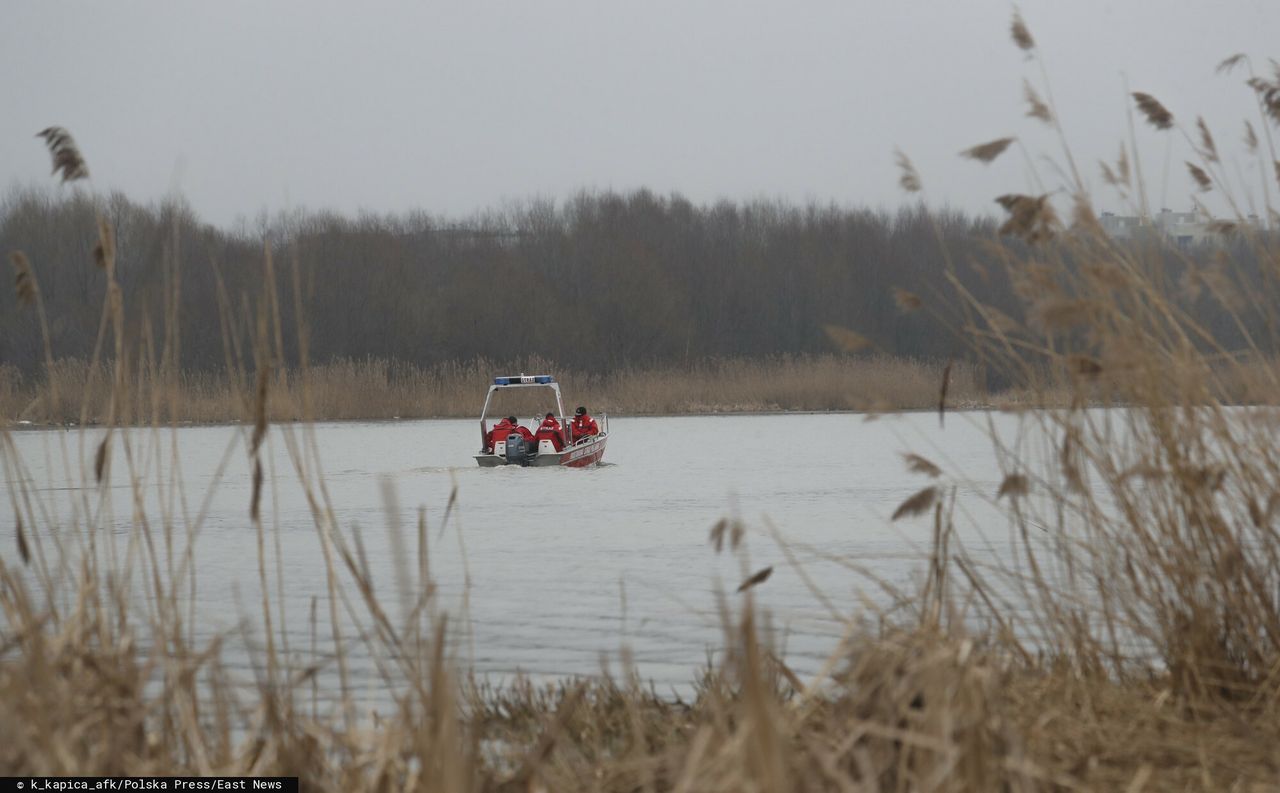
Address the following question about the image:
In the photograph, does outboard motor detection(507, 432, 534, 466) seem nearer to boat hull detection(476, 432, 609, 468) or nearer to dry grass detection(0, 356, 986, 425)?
boat hull detection(476, 432, 609, 468)

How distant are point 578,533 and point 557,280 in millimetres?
39948

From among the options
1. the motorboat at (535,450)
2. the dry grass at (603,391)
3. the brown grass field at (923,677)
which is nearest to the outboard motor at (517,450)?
the motorboat at (535,450)

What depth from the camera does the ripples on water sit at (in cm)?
630

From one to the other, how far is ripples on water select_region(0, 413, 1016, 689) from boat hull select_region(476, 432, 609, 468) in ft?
0.64

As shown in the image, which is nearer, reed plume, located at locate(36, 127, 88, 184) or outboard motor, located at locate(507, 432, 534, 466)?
reed plume, located at locate(36, 127, 88, 184)

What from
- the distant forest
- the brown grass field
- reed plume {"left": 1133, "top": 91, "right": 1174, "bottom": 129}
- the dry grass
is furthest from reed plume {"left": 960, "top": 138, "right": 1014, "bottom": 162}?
the distant forest

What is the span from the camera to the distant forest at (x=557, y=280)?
46.1 meters

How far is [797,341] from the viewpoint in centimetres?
5319

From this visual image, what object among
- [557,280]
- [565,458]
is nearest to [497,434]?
[565,458]

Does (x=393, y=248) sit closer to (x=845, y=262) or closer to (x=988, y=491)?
(x=845, y=262)

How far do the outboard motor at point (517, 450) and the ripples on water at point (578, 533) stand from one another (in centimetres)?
30

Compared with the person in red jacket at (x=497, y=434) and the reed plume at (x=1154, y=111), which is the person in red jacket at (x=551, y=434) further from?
the reed plume at (x=1154, y=111)

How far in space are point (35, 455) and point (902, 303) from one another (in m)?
25.5

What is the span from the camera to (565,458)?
20453 mm
